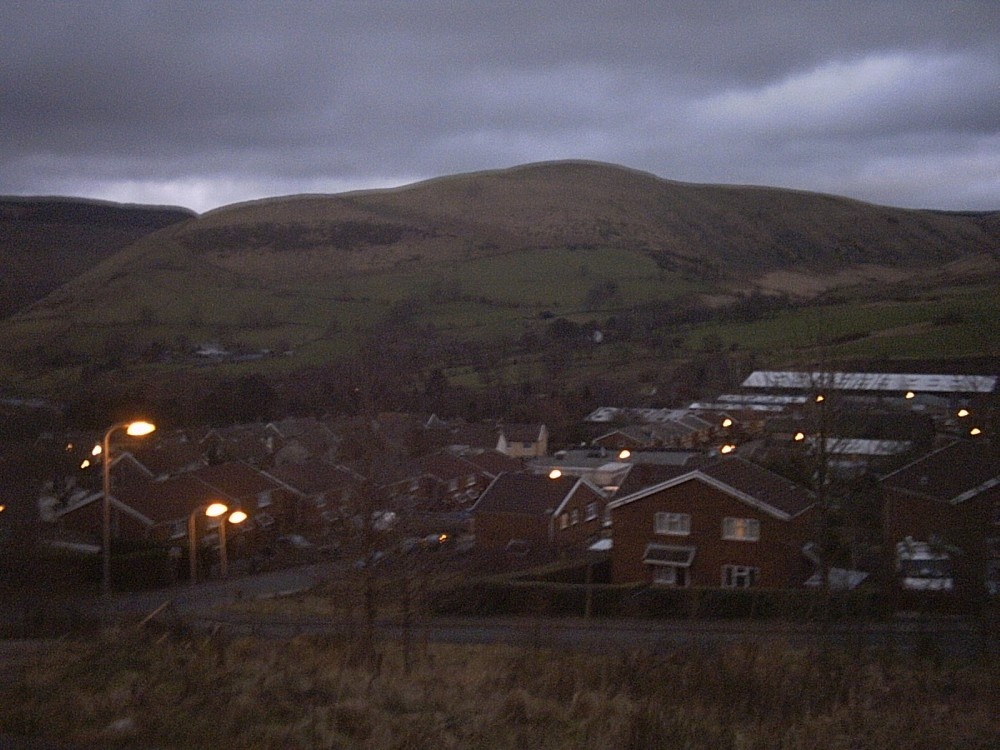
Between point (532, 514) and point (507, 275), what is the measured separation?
3423 centimetres

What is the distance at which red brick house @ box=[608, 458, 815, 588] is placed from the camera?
50.4 ft

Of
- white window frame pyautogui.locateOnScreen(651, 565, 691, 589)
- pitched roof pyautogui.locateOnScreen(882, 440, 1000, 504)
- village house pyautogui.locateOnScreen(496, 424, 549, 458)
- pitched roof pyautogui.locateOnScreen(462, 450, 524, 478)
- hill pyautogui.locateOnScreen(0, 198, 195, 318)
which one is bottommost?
white window frame pyautogui.locateOnScreen(651, 565, 691, 589)

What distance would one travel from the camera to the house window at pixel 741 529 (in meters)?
15.7

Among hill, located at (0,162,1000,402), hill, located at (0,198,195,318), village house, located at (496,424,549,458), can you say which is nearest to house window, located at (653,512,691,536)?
hill, located at (0,162,1000,402)

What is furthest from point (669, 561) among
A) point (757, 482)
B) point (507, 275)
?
point (507, 275)

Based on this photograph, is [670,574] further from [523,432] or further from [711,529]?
[523,432]

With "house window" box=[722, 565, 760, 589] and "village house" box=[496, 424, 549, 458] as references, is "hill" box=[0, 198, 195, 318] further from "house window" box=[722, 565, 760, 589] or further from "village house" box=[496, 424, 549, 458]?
"house window" box=[722, 565, 760, 589]

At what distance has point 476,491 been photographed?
78.8ft

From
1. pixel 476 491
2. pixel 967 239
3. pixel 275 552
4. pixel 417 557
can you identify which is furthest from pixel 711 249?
pixel 417 557

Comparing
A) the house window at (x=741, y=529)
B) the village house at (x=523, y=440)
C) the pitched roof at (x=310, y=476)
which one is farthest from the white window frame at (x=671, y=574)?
the village house at (x=523, y=440)

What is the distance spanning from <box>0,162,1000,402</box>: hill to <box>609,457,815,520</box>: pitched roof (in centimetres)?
255

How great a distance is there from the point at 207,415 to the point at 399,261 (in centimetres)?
3072

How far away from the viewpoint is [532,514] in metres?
19.7

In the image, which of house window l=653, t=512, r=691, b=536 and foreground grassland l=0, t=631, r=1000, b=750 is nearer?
foreground grassland l=0, t=631, r=1000, b=750
